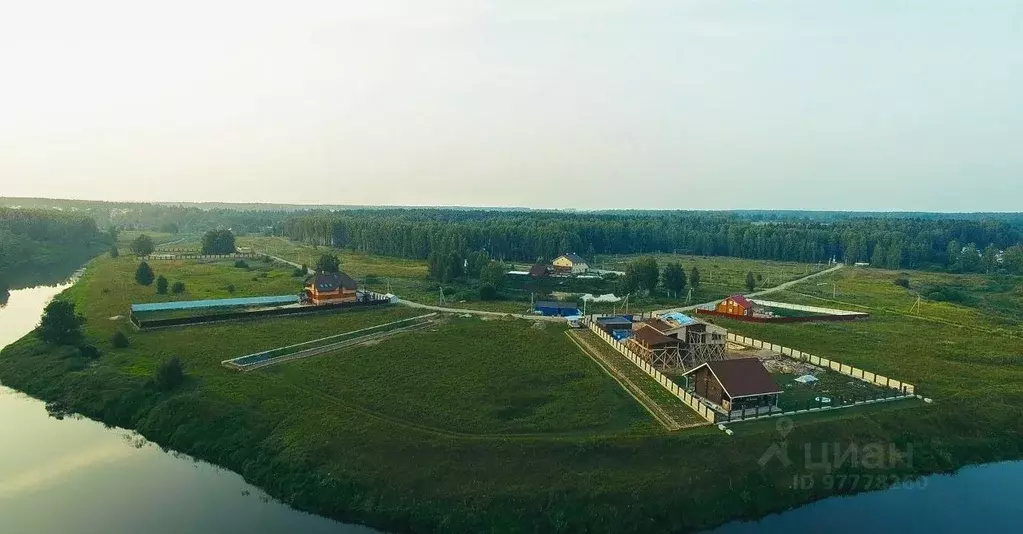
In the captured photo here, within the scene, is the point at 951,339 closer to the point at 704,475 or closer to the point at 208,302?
the point at 704,475

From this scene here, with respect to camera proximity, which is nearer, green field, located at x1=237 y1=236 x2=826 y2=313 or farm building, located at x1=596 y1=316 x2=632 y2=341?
farm building, located at x1=596 y1=316 x2=632 y2=341

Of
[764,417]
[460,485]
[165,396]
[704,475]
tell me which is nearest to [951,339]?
[764,417]

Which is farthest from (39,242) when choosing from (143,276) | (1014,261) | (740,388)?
(1014,261)

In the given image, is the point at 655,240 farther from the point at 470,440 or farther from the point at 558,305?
the point at 470,440

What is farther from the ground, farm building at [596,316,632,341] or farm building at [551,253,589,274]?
farm building at [551,253,589,274]

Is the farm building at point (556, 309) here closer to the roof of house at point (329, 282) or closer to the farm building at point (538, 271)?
the roof of house at point (329, 282)

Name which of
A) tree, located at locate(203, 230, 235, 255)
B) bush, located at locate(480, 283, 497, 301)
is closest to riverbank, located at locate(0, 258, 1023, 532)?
bush, located at locate(480, 283, 497, 301)

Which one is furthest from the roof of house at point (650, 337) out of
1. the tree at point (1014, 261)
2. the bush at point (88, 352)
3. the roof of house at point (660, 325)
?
the tree at point (1014, 261)

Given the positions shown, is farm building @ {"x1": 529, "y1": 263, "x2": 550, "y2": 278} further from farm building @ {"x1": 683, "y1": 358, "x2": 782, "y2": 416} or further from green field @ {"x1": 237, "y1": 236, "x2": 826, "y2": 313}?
farm building @ {"x1": 683, "y1": 358, "x2": 782, "y2": 416}
